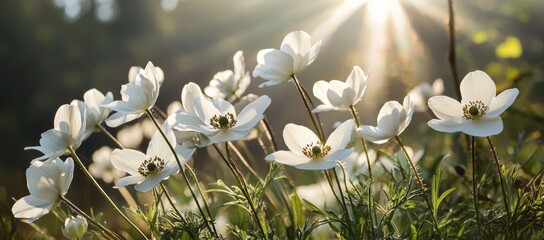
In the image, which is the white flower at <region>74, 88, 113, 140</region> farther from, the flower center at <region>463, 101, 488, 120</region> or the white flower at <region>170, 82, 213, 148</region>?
the flower center at <region>463, 101, 488, 120</region>

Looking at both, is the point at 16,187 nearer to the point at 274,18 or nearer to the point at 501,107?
the point at 501,107

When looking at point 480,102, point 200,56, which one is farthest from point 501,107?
point 200,56

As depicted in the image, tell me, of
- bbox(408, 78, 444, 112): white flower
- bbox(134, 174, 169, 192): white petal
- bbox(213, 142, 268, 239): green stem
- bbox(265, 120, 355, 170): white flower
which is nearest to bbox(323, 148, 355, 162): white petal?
bbox(265, 120, 355, 170): white flower

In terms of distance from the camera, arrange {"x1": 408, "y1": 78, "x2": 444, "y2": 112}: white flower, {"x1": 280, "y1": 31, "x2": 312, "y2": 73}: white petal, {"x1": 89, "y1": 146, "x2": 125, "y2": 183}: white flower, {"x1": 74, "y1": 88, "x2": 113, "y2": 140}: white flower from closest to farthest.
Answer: {"x1": 280, "y1": 31, "x2": 312, "y2": 73}: white petal → {"x1": 74, "y1": 88, "x2": 113, "y2": 140}: white flower → {"x1": 89, "y1": 146, "x2": 125, "y2": 183}: white flower → {"x1": 408, "y1": 78, "x2": 444, "y2": 112}: white flower

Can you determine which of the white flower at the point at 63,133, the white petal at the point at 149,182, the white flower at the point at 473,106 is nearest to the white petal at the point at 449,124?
the white flower at the point at 473,106

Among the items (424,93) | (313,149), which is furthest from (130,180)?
(424,93)

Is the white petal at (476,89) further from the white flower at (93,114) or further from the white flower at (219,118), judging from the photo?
the white flower at (93,114)
